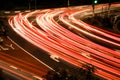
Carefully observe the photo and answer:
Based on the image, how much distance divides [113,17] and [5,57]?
95.7ft

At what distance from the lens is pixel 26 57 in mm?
32625

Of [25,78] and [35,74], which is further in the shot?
[35,74]

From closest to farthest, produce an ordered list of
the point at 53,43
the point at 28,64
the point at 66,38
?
the point at 28,64
the point at 53,43
the point at 66,38

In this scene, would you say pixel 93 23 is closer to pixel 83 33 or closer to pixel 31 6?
pixel 83 33

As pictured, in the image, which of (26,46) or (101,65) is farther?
(26,46)

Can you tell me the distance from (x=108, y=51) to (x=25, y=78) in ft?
32.7

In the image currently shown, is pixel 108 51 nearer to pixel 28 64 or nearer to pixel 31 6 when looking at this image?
pixel 28 64

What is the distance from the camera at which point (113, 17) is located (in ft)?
184

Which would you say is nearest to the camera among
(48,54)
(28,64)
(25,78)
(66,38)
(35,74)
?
(25,78)

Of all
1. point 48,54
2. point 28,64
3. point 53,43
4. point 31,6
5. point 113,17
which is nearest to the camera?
point 28,64

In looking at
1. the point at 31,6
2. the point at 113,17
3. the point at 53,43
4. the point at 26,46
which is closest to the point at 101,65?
the point at 53,43

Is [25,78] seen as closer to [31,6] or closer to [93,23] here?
[93,23]

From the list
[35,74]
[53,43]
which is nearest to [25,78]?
[35,74]

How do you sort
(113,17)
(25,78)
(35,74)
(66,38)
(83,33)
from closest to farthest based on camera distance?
(25,78) → (35,74) → (66,38) → (83,33) → (113,17)
